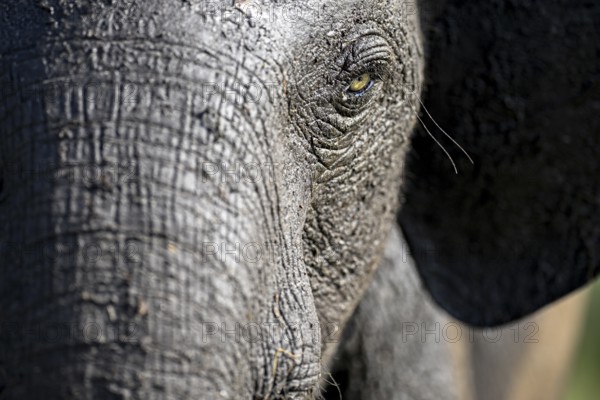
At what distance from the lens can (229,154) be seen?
163 centimetres

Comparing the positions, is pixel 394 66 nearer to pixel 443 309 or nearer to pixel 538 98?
pixel 538 98

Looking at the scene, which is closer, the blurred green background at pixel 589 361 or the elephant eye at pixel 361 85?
the elephant eye at pixel 361 85

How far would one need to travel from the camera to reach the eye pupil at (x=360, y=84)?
200 cm

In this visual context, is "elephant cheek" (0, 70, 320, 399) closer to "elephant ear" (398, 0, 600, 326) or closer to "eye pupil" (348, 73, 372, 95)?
"eye pupil" (348, 73, 372, 95)

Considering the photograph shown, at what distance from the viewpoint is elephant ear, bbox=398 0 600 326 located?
95.1 inches

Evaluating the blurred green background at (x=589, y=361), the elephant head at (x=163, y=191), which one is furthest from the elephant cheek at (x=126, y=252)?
the blurred green background at (x=589, y=361)

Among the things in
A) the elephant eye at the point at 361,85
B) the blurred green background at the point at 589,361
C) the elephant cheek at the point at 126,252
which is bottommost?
the blurred green background at the point at 589,361

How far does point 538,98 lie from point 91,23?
47.7 inches

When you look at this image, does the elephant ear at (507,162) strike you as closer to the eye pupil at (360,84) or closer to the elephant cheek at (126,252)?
the eye pupil at (360,84)

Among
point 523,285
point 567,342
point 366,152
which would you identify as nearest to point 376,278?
point 523,285

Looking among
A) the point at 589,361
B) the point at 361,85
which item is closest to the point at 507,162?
the point at 361,85

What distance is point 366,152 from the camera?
2.14 m

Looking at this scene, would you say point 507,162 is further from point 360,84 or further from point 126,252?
point 126,252

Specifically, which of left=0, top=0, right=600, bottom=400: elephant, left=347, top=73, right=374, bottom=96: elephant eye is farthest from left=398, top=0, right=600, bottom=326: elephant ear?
left=347, top=73, right=374, bottom=96: elephant eye
